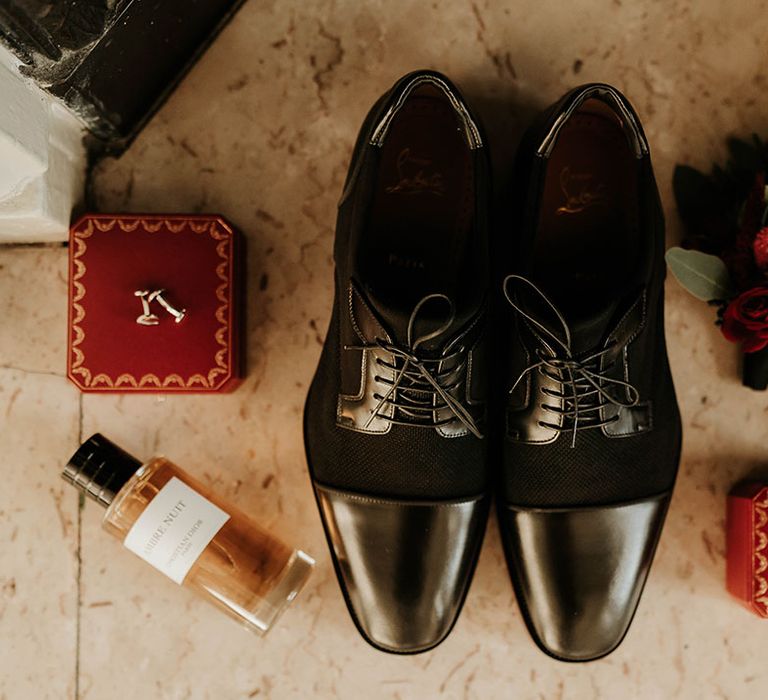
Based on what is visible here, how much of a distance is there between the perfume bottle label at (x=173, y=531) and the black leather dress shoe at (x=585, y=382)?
296 mm

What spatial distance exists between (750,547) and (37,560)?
0.75 meters

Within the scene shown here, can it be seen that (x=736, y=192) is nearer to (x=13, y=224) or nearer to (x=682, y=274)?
(x=682, y=274)

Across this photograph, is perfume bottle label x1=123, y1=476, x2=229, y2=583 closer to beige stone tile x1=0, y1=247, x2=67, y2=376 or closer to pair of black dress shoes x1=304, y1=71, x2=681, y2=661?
pair of black dress shoes x1=304, y1=71, x2=681, y2=661

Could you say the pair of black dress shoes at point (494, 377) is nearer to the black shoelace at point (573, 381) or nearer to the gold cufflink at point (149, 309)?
the black shoelace at point (573, 381)

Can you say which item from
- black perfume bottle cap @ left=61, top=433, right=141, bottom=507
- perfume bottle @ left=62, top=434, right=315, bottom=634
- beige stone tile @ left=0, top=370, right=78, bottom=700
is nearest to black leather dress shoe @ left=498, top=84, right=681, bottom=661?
perfume bottle @ left=62, top=434, right=315, bottom=634

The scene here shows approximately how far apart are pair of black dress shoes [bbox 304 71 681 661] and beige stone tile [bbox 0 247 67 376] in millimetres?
295

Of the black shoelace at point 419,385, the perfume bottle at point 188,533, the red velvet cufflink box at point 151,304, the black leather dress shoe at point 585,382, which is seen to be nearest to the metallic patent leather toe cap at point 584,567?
the black leather dress shoe at point 585,382

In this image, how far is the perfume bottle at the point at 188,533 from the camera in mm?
637

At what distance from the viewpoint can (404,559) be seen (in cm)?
66

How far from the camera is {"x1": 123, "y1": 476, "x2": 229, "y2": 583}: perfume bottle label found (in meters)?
0.63

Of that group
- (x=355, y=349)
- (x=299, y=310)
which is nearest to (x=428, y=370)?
(x=355, y=349)

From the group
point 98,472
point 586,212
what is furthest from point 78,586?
point 586,212
